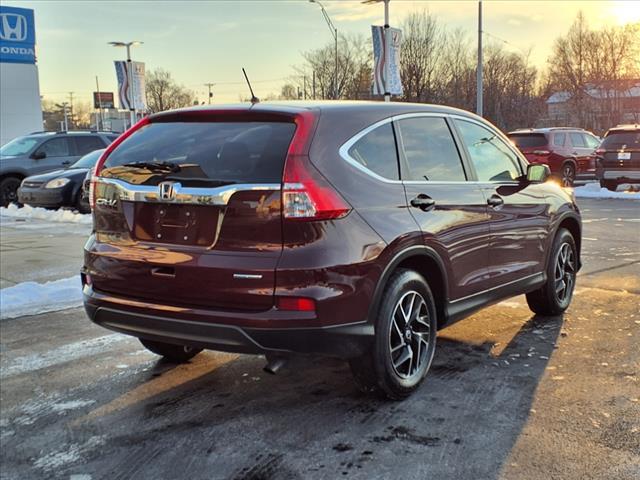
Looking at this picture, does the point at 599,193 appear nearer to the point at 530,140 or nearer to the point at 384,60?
the point at 530,140

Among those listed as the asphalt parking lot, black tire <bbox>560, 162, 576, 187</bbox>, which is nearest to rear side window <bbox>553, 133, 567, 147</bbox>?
black tire <bbox>560, 162, 576, 187</bbox>

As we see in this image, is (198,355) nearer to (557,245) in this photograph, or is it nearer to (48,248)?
(557,245)

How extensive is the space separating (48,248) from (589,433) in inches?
342

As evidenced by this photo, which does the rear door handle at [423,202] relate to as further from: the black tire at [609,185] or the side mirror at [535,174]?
the black tire at [609,185]

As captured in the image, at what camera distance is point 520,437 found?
133 inches

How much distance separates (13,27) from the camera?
1203 inches

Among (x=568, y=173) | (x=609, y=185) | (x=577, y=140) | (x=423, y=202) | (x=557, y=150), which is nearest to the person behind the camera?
(x=423, y=202)

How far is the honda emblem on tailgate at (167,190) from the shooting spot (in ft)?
11.3

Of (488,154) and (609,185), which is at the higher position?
(488,154)

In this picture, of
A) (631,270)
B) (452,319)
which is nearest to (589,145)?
(631,270)

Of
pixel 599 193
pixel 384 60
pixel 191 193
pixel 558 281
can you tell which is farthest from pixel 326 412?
pixel 384 60

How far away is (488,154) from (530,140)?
50.6 feet

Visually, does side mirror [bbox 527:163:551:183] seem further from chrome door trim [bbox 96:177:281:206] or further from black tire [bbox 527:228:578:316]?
chrome door trim [bbox 96:177:281:206]

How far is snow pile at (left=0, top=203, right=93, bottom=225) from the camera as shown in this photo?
13.7 meters
